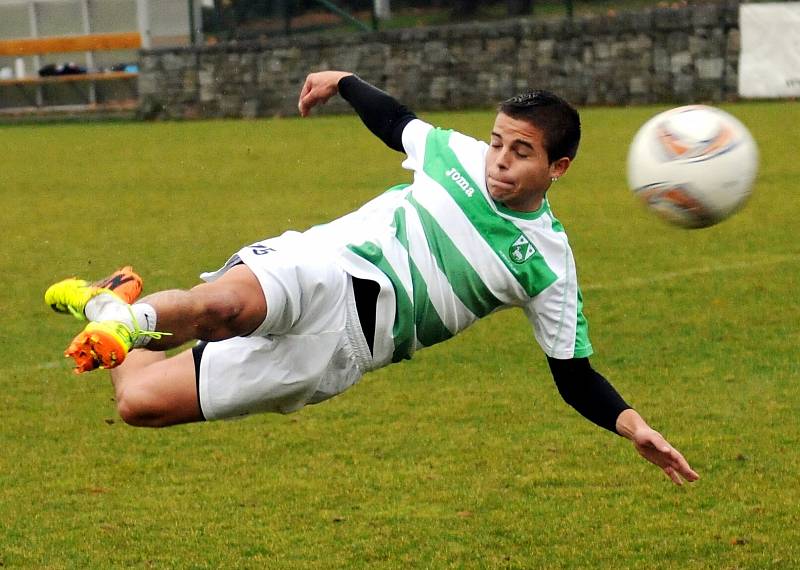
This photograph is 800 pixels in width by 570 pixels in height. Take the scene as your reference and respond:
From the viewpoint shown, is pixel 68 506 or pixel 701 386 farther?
pixel 701 386

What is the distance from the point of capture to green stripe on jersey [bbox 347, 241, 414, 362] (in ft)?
15.7

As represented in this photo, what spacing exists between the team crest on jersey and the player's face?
13 centimetres

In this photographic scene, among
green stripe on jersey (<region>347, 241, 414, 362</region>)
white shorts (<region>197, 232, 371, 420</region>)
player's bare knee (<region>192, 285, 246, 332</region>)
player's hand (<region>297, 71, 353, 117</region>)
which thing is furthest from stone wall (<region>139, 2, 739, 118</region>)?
player's bare knee (<region>192, 285, 246, 332</region>)

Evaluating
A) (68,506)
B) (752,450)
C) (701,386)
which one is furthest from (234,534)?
(701,386)

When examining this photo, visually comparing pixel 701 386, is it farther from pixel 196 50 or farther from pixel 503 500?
pixel 196 50

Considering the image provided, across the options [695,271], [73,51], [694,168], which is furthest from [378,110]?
[73,51]

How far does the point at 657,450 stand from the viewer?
4637 mm

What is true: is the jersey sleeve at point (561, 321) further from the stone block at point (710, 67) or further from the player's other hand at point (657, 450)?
the stone block at point (710, 67)

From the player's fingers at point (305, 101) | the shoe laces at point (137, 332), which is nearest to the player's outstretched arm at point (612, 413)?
the player's fingers at point (305, 101)

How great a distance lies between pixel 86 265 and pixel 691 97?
13.9 meters

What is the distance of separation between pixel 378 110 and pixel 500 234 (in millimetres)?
938

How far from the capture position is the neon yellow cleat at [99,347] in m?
3.83

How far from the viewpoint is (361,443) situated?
6496mm

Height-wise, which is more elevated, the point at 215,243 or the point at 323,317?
the point at 323,317
